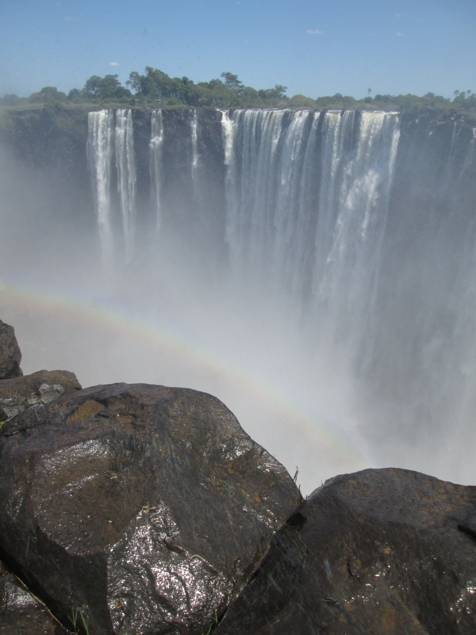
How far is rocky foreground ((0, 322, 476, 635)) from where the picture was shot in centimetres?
240

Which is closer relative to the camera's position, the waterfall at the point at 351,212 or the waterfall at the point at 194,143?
the waterfall at the point at 351,212

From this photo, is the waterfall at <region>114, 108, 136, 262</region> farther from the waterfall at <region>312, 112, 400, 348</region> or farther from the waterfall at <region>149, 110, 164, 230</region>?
the waterfall at <region>312, 112, 400, 348</region>

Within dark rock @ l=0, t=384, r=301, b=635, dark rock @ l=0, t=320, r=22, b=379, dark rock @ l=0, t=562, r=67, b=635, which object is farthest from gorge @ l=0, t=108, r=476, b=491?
dark rock @ l=0, t=562, r=67, b=635

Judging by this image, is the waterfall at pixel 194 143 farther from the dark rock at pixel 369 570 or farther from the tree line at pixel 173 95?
the dark rock at pixel 369 570

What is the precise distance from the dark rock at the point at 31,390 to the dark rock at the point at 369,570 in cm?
Answer: 274

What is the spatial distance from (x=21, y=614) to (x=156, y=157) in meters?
24.9

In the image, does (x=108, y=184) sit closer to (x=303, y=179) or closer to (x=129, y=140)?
(x=129, y=140)

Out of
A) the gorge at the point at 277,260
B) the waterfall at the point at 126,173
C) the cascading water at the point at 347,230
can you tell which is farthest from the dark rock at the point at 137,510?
the waterfall at the point at 126,173

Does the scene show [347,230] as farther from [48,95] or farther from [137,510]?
[48,95]

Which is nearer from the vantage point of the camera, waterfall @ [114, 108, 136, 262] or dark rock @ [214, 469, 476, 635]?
dark rock @ [214, 469, 476, 635]

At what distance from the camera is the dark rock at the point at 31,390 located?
15.0 ft

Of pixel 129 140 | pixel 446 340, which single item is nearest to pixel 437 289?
pixel 446 340

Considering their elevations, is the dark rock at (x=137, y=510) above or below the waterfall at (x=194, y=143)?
below

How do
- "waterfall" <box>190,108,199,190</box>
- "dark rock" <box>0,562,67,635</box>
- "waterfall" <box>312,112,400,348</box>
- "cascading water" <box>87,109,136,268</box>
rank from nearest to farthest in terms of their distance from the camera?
"dark rock" <box>0,562,67,635</box>, "waterfall" <box>312,112,400,348</box>, "waterfall" <box>190,108,199,190</box>, "cascading water" <box>87,109,136,268</box>
